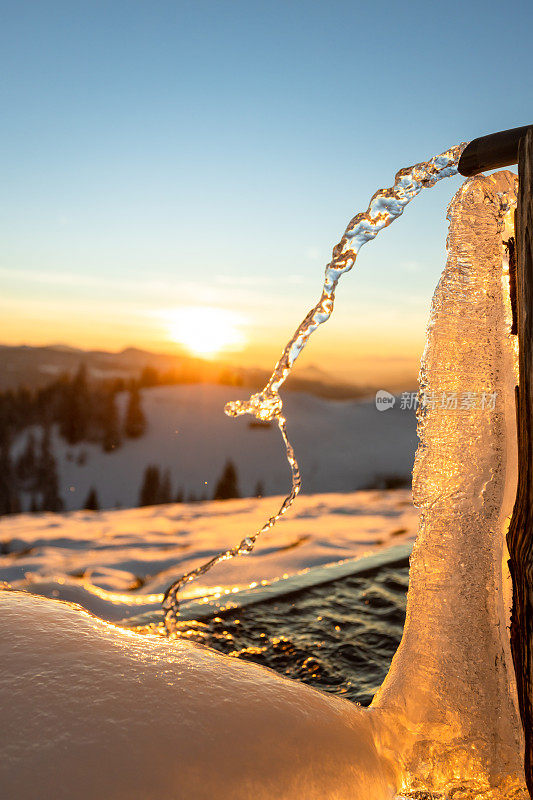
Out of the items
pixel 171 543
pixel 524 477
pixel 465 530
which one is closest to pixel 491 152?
pixel 524 477

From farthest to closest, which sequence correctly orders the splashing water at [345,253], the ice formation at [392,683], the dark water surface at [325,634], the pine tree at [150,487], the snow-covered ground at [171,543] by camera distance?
the pine tree at [150,487] < the snow-covered ground at [171,543] < the dark water surface at [325,634] < the splashing water at [345,253] < the ice formation at [392,683]

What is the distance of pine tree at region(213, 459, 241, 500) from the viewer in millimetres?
5012

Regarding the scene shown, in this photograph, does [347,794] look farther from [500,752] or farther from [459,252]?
[459,252]

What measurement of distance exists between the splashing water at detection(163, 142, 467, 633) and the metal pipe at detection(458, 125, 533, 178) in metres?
0.05

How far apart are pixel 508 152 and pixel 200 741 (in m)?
1.13

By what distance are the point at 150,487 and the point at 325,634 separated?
11.4ft

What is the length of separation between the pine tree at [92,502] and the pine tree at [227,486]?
0.98 meters

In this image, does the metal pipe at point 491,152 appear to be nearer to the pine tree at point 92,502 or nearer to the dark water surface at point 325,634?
the dark water surface at point 325,634

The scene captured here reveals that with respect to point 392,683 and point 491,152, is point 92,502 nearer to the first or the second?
point 392,683

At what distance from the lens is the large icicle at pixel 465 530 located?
3.46ft

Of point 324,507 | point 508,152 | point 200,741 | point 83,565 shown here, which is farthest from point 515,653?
point 324,507

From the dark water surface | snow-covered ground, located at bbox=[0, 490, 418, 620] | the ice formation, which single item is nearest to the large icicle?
the ice formation

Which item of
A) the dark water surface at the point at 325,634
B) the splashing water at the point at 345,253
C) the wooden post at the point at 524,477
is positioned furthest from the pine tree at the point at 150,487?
the wooden post at the point at 524,477

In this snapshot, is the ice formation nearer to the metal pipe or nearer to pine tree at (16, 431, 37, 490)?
the metal pipe
